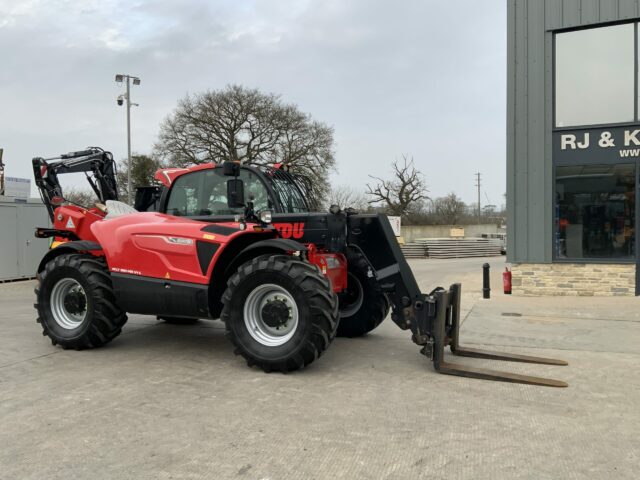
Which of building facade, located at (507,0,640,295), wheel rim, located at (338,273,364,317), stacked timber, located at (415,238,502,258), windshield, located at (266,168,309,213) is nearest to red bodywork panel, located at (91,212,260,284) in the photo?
windshield, located at (266,168,309,213)

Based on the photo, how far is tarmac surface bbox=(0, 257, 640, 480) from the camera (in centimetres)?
332

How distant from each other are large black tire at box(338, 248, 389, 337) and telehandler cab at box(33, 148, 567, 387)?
0.05 feet

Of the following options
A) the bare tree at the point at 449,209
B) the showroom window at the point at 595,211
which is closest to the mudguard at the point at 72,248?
the showroom window at the point at 595,211

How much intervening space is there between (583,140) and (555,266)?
2768mm

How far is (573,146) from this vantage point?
37.4 feet

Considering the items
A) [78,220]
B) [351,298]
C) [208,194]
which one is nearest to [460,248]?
[351,298]

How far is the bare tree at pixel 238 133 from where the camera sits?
114 feet

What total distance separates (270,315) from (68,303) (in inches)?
110

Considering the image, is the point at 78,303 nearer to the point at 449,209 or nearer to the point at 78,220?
the point at 78,220

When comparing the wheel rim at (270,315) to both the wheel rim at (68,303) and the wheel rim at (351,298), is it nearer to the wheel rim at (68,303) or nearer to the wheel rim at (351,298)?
the wheel rim at (351,298)

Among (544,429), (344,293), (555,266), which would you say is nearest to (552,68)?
(555,266)

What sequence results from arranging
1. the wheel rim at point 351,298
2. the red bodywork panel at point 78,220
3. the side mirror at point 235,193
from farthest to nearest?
the red bodywork panel at point 78,220 → the wheel rim at point 351,298 → the side mirror at point 235,193

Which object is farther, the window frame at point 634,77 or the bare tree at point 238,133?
the bare tree at point 238,133

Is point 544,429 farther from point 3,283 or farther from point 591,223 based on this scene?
point 3,283
